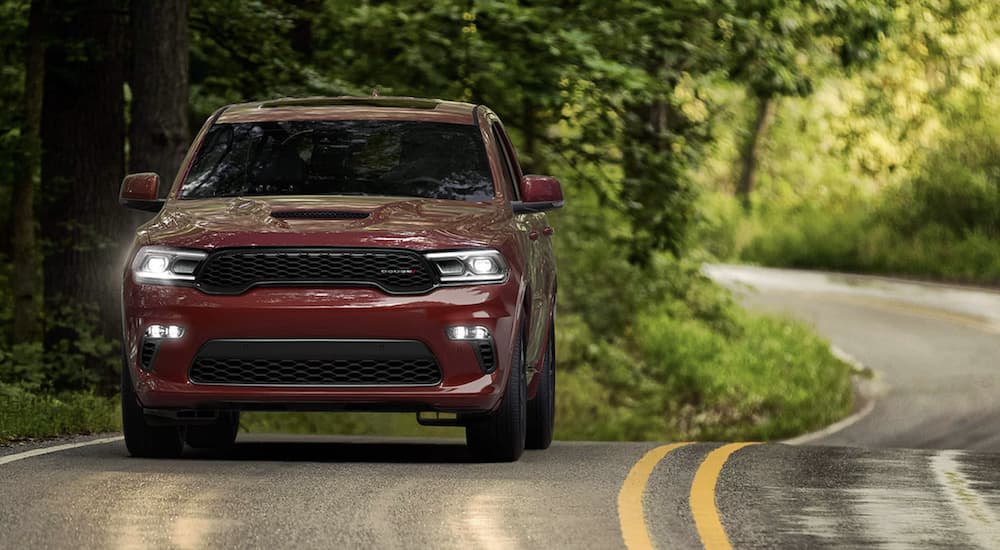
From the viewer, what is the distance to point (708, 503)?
917 centimetres

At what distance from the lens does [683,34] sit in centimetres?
2256

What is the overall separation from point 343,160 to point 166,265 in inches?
60.9

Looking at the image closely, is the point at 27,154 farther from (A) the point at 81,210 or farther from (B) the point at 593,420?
(B) the point at 593,420

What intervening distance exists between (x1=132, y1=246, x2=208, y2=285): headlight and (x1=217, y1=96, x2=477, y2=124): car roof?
1.69m

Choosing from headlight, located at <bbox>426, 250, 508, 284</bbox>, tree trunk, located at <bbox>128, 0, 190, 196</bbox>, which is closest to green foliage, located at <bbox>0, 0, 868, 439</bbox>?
tree trunk, located at <bbox>128, 0, 190, 196</bbox>

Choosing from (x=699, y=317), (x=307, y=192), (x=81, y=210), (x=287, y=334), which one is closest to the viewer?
(x=287, y=334)

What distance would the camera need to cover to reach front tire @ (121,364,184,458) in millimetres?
10680

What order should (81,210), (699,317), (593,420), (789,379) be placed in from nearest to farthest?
1. (81,210)
2. (593,420)
3. (789,379)
4. (699,317)

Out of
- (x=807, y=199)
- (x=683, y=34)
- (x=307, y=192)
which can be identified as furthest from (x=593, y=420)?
(x=807, y=199)

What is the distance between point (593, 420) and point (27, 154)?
1071cm

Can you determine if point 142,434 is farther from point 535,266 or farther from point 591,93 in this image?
point 591,93

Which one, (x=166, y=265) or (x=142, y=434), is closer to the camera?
(x=166, y=265)

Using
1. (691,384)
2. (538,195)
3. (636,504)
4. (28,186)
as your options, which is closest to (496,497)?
(636,504)

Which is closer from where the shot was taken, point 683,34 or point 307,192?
point 307,192
